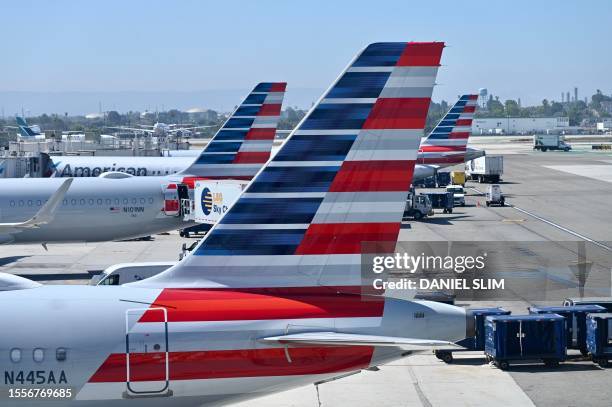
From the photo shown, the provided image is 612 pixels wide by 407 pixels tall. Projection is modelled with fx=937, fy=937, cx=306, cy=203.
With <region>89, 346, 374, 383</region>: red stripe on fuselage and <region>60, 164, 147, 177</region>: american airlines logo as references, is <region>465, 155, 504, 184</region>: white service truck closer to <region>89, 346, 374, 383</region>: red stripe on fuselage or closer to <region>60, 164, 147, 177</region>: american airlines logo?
<region>60, 164, 147, 177</region>: american airlines logo

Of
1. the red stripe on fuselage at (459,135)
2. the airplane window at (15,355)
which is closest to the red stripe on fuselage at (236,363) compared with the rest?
the airplane window at (15,355)

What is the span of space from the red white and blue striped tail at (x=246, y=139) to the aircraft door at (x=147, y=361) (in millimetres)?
39908

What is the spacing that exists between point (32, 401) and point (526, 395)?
45.2 ft

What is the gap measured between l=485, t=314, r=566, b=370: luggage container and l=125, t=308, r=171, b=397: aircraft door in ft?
48.0

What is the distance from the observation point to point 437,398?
23000 millimetres

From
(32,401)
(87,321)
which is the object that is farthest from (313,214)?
(32,401)

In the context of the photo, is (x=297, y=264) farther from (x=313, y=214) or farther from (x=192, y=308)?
(x=192, y=308)

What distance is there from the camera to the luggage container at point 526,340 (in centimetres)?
2617

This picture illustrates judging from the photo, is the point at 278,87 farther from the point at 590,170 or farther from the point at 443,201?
the point at 590,170

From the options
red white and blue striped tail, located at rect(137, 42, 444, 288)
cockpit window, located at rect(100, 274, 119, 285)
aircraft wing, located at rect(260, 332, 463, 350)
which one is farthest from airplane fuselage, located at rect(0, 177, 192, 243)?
aircraft wing, located at rect(260, 332, 463, 350)

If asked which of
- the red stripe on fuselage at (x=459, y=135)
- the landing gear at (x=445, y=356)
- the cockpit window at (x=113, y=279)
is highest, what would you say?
the red stripe on fuselage at (x=459, y=135)

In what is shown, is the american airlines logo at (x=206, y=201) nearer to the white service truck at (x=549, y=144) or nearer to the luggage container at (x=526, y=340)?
the luggage container at (x=526, y=340)

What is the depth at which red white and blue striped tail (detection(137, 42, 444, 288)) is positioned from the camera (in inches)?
574

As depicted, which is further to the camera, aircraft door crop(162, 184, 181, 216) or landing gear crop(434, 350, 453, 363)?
aircraft door crop(162, 184, 181, 216)
